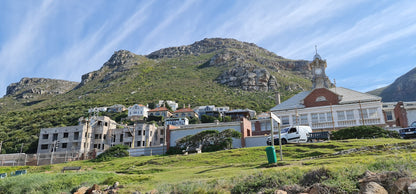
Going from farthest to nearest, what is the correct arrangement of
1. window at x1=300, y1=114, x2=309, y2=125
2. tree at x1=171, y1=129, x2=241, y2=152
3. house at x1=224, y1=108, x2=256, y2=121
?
house at x1=224, y1=108, x2=256, y2=121, window at x1=300, y1=114, x2=309, y2=125, tree at x1=171, y1=129, x2=241, y2=152

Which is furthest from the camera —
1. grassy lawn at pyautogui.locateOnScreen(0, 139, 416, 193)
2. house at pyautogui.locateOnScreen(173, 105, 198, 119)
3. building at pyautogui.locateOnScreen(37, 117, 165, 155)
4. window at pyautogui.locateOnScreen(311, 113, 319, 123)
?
house at pyautogui.locateOnScreen(173, 105, 198, 119)

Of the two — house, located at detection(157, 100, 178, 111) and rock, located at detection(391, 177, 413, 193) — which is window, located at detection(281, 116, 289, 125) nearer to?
rock, located at detection(391, 177, 413, 193)

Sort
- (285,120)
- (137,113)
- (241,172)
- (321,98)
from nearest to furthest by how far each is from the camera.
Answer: (241,172) < (321,98) < (285,120) < (137,113)

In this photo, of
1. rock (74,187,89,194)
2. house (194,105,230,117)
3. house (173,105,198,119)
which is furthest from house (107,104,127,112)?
rock (74,187,89,194)

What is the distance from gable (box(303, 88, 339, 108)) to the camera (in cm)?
4822

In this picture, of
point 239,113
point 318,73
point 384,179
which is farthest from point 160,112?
point 384,179

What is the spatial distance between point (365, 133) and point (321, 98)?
18.3m

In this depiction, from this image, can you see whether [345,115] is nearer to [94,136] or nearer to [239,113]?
[94,136]

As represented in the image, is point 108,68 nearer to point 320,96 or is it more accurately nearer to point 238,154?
point 320,96

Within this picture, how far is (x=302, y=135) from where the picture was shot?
3088 cm

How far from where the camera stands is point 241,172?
597 inches

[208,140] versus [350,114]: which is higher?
[350,114]

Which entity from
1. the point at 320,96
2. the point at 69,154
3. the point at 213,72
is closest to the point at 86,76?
the point at 213,72

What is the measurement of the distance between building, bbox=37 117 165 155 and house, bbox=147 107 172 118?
102 ft
